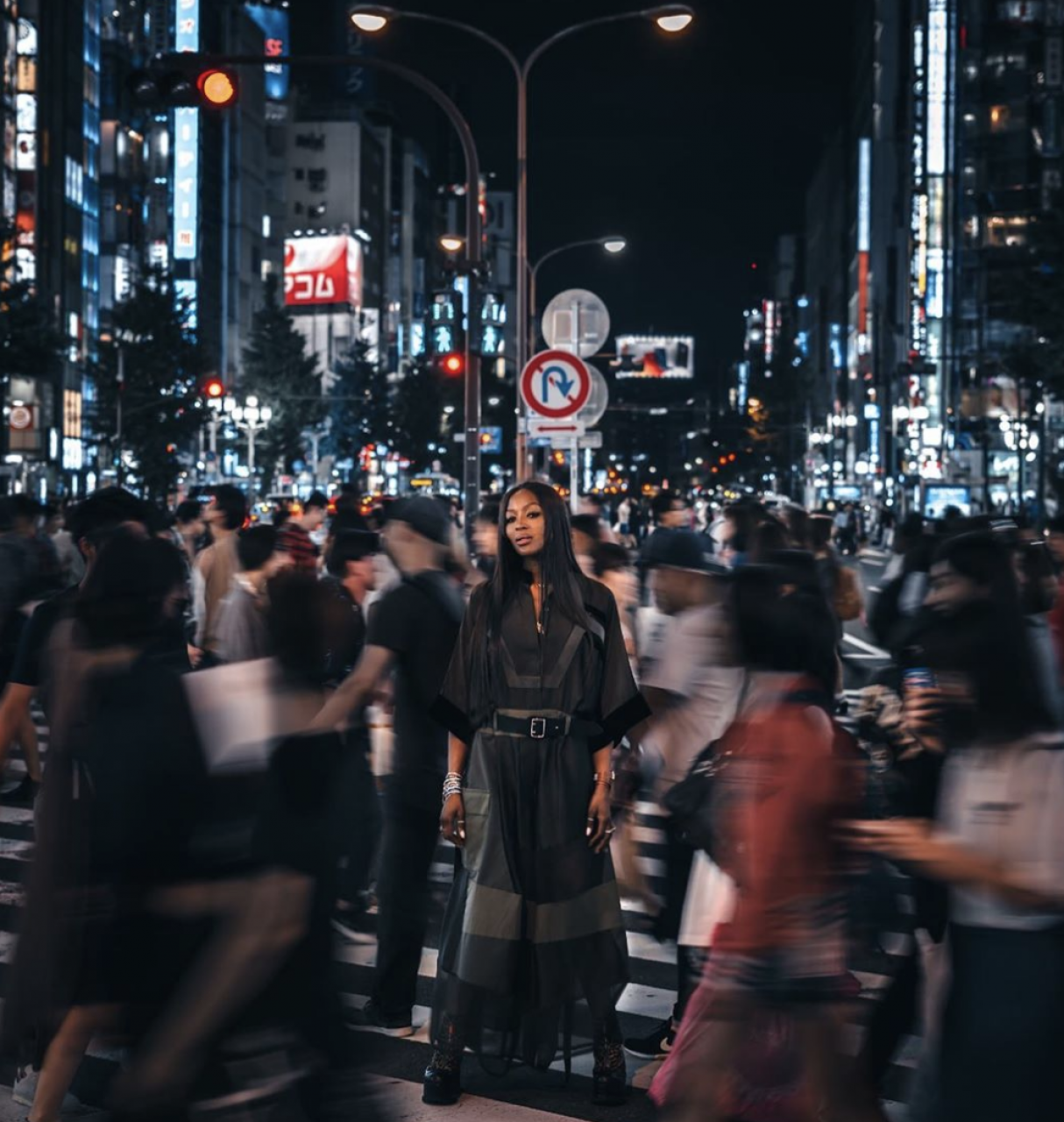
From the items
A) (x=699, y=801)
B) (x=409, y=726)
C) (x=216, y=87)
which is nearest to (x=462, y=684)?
(x=409, y=726)

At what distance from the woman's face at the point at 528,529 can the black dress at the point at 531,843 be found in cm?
14

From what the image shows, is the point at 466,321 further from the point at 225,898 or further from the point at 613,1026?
the point at 225,898

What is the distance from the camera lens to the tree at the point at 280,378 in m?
102

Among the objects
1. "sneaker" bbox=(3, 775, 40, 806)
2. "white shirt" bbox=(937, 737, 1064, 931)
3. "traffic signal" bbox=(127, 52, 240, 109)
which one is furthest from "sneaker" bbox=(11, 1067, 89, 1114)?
"traffic signal" bbox=(127, 52, 240, 109)

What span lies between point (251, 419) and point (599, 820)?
258 feet

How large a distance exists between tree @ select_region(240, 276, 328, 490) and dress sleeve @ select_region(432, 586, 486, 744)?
95987 millimetres

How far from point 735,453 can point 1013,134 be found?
8857cm

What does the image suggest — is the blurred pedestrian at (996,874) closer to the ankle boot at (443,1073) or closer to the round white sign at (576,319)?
the ankle boot at (443,1073)

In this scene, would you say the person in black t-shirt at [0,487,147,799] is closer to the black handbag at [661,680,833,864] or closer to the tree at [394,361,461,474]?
the black handbag at [661,680,833,864]

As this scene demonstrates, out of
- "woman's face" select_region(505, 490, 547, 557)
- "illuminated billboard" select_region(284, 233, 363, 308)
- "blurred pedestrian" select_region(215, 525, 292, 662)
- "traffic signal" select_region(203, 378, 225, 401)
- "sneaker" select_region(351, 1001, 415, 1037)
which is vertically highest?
"illuminated billboard" select_region(284, 233, 363, 308)

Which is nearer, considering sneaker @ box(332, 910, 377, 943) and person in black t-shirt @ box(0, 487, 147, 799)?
person in black t-shirt @ box(0, 487, 147, 799)

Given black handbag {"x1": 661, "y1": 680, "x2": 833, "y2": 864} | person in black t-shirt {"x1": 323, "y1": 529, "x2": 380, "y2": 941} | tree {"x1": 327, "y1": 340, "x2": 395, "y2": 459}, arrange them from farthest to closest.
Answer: tree {"x1": 327, "y1": 340, "x2": 395, "y2": 459}, person in black t-shirt {"x1": 323, "y1": 529, "x2": 380, "y2": 941}, black handbag {"x1": 661, "y1": 680, "x2": 833, "y2": 864}

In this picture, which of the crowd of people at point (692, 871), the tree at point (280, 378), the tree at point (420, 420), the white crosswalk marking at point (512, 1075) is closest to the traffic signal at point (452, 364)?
the white crosswalk marking at point (512, 1075)

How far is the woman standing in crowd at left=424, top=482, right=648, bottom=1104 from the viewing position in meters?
5.32
